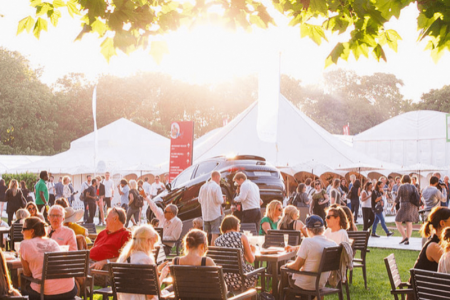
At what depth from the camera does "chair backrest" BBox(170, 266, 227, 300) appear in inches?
198

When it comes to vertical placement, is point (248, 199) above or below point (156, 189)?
below

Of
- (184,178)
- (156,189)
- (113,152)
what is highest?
(113,152)

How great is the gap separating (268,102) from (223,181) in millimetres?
7244

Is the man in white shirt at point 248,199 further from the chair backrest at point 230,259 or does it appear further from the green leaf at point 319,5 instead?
the green leaf at point 319,5

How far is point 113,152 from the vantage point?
1364 inches

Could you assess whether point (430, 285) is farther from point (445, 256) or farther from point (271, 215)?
point (271, 215)

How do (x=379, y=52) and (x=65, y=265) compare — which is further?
(x=65, y=265)

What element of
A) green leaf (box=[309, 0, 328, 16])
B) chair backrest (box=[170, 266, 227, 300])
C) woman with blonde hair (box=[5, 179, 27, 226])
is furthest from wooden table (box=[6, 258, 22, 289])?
woman with blonde hair (box=[5, 179, 27, 226])

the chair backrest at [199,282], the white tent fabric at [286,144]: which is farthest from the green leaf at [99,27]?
the white tent fabric at [286,144]

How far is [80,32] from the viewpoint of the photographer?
4.75 m

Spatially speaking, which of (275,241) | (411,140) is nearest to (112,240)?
(275,241)

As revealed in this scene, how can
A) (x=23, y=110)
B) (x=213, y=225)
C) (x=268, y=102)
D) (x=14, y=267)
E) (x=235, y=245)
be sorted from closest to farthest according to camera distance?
(x=14, y=267)
(x=235, y=245)
(x=213, y=225)
(x=268, y=102)
(x=23, y=110)

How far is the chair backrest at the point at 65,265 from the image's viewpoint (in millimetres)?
5785

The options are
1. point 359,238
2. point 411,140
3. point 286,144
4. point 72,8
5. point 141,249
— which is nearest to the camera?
point 72,8
